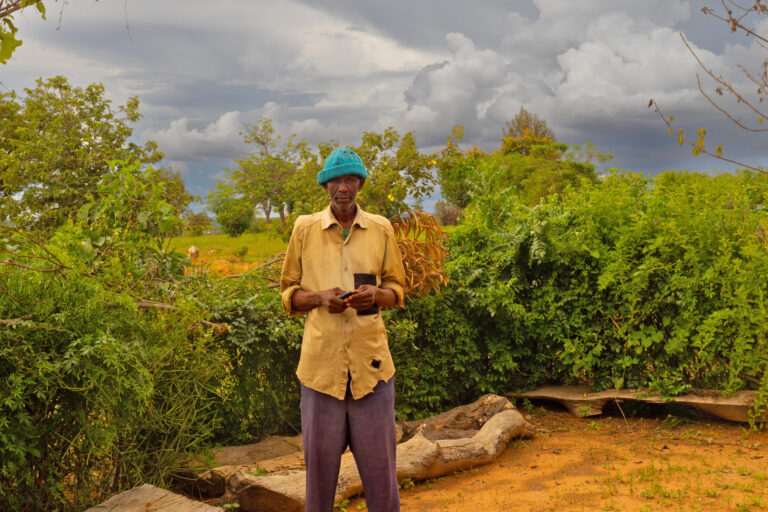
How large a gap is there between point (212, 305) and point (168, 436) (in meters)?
1.36

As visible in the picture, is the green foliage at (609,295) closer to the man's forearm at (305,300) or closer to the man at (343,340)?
the man at (343,340)

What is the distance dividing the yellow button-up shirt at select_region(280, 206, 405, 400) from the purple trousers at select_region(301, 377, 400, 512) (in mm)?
82

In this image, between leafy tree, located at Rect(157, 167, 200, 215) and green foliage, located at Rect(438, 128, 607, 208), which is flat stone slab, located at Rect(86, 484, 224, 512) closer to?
leafy tree, located at Rect(157, 167, 200, 215)

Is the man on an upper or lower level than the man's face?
lower

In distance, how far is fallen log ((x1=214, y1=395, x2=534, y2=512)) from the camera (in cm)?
482

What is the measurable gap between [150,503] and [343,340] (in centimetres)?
206

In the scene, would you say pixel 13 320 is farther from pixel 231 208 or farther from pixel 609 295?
pixel 231 208

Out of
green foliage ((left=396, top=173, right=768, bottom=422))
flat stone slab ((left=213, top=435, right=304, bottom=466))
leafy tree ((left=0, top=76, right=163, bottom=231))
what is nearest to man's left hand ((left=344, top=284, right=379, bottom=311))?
flat stone slab ((left=213, top=435, right=304, bottom=466))

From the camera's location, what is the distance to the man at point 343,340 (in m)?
3.05

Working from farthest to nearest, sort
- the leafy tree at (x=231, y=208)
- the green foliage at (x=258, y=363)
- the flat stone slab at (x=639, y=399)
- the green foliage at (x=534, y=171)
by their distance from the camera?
the leafy tree at (x=231, y=208) < the green foliage at (x=534, y=171) < the flat stone slab at (x=639, y=399) < the green foliage at (x=258, y=363)

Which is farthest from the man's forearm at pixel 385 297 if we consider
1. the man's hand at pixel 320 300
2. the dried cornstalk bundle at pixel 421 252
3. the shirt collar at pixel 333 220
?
the dried cornstalk bundle at pixel 421 252

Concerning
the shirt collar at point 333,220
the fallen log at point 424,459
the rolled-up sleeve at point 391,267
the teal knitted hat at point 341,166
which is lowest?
the fallen log at point 424,459

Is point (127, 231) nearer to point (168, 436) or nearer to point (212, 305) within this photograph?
point (212, 305)

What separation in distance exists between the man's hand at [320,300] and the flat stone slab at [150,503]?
1772 mm
